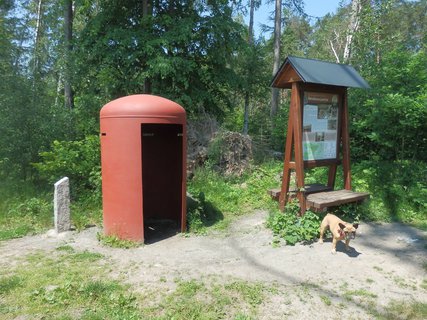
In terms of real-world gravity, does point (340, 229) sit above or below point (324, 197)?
below

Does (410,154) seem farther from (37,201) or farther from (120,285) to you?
Answer: (37,201)

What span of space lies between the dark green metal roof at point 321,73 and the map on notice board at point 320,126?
32 centimetres

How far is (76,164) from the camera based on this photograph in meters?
7.16

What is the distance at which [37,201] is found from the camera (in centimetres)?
673

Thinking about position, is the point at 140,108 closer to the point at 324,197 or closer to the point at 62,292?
the point at 62,292

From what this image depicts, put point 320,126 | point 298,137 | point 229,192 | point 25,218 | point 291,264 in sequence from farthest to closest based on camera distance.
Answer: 1. point 229,192
2. point 25,218
3. point 320,126
4. point 298,137
5. point 291,264

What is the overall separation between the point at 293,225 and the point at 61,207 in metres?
3.70

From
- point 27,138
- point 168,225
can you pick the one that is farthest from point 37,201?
point 168,225

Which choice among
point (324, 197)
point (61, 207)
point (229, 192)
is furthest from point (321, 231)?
point (61, 207)

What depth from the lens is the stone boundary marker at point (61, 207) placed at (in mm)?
5696

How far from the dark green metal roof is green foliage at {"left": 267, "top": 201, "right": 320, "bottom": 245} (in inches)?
78.0

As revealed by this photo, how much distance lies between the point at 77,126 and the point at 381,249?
7.33 meters

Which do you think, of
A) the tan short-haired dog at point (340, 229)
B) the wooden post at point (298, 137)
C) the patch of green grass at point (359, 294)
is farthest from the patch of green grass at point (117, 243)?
the patch of green grass at point (359, 294)

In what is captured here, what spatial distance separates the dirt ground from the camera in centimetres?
351
